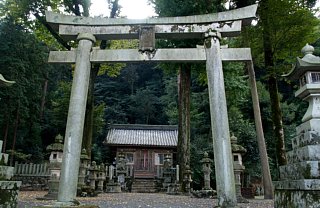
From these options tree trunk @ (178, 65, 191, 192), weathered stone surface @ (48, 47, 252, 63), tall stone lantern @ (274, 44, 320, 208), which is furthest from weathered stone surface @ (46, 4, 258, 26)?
tree trunk @ (178, 65, 191, 192)

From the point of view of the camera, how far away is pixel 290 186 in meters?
4.68

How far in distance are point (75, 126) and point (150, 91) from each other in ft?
103

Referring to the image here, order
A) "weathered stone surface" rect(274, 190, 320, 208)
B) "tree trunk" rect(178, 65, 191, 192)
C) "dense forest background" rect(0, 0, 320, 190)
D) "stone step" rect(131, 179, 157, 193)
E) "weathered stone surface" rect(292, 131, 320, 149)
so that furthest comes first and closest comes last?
"stone step" rect(131, 179, 157, 193), "tree trunk" rect(178, 65, 191, 192), "dense forest background" rect(0, 0, 320, 190), "weathered stone surface" rect(292, 131, 320, 149), "weathered stone surface" rect(274, 190, 320, 208)

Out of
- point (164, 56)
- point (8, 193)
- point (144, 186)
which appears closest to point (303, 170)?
point (164, 56)

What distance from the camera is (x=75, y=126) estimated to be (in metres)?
6.30

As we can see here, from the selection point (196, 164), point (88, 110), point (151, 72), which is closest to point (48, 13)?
point (88, 110)

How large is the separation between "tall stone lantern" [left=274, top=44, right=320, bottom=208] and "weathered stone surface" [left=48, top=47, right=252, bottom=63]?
166cm

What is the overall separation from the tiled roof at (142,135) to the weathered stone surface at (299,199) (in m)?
21.2

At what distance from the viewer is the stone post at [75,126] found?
19.7 ft

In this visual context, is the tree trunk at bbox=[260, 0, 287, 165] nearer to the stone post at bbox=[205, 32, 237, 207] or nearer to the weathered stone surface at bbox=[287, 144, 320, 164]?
the stone post at bbox=[205, 32, 237, 207]

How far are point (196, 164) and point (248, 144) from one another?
443 cm

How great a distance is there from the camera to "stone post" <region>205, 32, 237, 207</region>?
19.3 ft

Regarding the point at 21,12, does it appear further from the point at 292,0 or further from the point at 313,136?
the point at 313,136

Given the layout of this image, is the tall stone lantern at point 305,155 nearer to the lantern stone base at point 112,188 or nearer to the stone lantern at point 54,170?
the stone lantern at point 54,170
